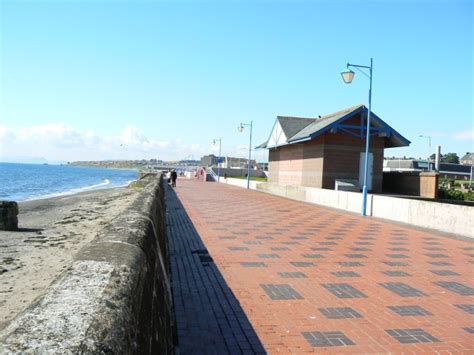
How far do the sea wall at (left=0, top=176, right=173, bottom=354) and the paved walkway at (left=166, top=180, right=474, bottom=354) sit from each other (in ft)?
5.60

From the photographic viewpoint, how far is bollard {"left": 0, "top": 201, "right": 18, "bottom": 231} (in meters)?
15.4

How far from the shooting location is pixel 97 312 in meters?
1.92

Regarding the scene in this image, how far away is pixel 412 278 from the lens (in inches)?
291

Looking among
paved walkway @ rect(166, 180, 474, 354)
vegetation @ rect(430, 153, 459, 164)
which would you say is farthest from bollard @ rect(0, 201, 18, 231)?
vegetation @ rect(430, 153, 459, 164)

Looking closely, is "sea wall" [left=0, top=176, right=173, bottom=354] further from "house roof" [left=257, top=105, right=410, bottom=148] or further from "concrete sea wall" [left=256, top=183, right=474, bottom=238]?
"house roof" [left=257, top=105, right=410, bottom=148]

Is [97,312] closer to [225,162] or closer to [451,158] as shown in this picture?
[225,162]

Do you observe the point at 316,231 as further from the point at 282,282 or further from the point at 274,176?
the point at 274,176

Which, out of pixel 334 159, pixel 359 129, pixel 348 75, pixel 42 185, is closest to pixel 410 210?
pixel 348 75

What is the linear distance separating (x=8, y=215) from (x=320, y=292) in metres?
13.4

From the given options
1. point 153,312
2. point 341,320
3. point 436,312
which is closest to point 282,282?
point 341,320

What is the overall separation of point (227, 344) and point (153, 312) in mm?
1780

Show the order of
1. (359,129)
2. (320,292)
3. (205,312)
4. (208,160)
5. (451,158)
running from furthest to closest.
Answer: (451,158), (208,160), (359,129), (320,292), (205,312)

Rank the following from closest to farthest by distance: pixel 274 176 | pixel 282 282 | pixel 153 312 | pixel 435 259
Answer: pixel 153 312
pixel 282 282
pixel 435 259
pixel 274 176

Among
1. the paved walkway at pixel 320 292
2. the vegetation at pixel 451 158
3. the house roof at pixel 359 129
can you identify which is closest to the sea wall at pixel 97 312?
the paved walkway at pixel 320 292
